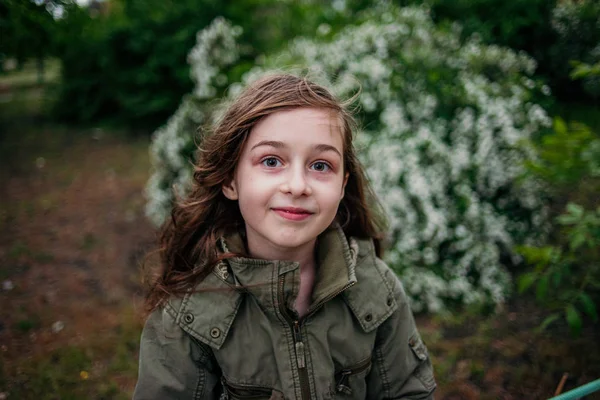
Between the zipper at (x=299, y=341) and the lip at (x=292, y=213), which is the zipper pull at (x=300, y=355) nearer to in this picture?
the zipper at (x=299, y=341)

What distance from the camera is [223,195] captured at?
192 centimetres

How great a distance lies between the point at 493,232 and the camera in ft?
11.6

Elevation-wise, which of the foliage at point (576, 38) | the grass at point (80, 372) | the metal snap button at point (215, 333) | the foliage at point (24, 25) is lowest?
the grass at point (80, 372)

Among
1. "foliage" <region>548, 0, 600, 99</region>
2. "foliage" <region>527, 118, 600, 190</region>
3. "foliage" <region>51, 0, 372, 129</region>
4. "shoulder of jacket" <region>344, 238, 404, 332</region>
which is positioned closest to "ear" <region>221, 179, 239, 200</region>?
"shoulder of jacket" <region>344, 238, 404, 332</region>

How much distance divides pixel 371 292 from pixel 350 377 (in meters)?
0.31

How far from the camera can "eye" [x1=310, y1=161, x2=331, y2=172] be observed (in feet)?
5.32

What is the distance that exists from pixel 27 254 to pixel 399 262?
3244 mm

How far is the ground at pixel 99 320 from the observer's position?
111 inches

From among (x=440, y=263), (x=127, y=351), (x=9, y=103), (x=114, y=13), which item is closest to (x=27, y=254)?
(x=127, y=351)

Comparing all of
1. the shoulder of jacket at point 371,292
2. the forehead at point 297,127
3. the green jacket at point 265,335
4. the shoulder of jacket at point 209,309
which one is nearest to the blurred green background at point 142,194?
the shoulder of jacket at point 371,292

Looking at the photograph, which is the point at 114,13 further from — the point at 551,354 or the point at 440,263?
the point at 551,354

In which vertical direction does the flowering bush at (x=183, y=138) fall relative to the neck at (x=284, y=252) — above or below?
above

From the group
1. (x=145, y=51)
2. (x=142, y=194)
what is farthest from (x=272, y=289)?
(x=145, y=51)

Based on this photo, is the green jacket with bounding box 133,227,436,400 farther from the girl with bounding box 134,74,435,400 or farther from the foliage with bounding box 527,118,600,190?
the foliage with bounding box 527,118,600,190
